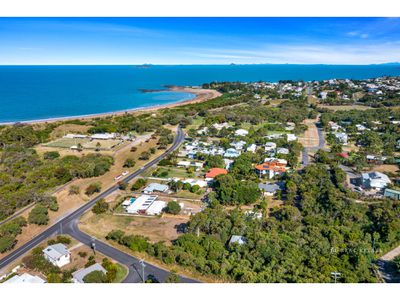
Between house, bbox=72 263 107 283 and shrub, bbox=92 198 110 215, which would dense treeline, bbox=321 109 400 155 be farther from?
house, bbox=72 263 107 283

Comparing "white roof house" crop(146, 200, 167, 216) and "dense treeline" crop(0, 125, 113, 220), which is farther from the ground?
"dense treeline" crop(0, 125, 113, 220)

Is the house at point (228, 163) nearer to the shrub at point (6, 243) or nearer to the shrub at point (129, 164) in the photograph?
the shrub at point (129, 164)

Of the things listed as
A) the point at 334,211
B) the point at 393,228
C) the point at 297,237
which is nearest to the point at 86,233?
the point at 297,237

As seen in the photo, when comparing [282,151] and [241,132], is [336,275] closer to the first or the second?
[282,151]

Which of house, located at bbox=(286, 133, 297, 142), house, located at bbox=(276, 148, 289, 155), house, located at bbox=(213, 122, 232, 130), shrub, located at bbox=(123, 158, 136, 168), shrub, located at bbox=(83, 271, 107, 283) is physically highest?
house, located at bbox=(213, 122, 232, 130)

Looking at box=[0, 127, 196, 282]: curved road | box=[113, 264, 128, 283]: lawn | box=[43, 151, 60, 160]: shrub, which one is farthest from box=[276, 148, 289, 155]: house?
box=[43, 151, 60, 160]: shrub

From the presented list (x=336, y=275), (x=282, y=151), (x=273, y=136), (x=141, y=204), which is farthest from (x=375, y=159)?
(x=141, y=204)

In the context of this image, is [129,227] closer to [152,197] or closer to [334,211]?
[152,197]

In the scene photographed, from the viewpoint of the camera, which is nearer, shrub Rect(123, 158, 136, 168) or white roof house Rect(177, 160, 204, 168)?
white roof house Rect(177, 160, 204, 168)
